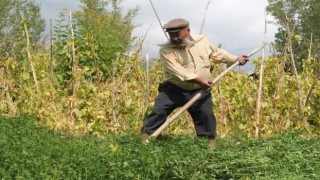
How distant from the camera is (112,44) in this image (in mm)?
10547

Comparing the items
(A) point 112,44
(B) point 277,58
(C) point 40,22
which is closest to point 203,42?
(B) point 277,58

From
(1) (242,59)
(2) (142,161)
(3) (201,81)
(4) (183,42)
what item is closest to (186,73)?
(3) (201,81)

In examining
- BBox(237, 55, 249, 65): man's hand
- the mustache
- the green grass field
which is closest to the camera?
the green grass field

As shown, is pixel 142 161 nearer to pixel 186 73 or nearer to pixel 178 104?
pixel 186 73

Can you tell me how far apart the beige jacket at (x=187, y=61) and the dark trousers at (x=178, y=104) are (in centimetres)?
10

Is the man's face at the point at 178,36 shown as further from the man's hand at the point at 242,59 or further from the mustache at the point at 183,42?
the man's hand at the point at 242,59

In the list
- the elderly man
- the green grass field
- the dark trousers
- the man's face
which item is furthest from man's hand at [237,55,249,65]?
the green grass field

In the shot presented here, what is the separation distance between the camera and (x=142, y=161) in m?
4.57

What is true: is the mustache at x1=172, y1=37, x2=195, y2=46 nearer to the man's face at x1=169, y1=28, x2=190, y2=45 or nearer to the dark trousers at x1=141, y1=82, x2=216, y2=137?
the man's face at x1=169, y1=28, x2=190, y2=45

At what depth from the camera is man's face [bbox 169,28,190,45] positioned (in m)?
5.71

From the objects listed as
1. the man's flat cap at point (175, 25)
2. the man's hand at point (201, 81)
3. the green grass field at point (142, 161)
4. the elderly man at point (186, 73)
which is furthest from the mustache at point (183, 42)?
the green grass field at point (142, 161)

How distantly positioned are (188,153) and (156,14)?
208 cm

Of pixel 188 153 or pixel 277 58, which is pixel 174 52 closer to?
pixel 188 153

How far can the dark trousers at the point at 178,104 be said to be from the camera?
19.8 ft
